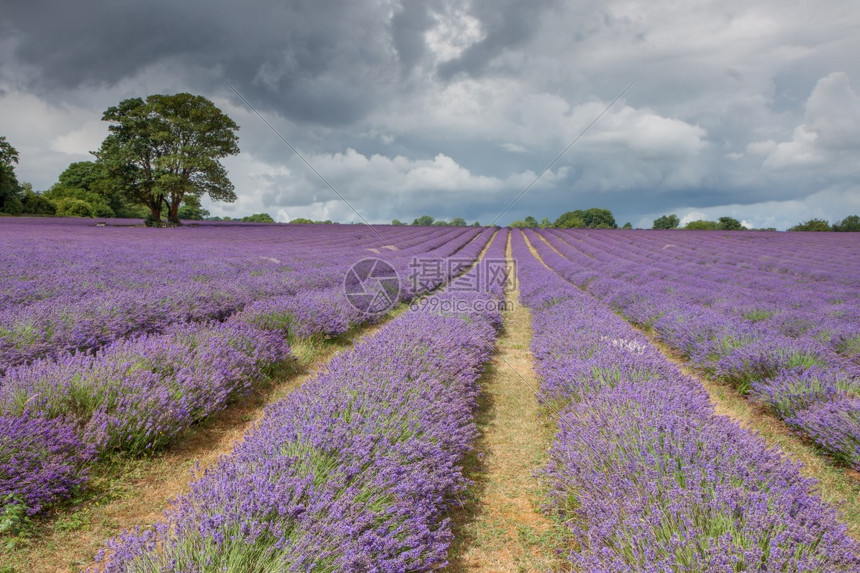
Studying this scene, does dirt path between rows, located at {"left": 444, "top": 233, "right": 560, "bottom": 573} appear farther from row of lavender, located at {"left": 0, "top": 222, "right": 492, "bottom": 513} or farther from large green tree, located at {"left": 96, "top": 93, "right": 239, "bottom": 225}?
large green tree, located at {"left": 96, "top": 93, "right": 239, "bottom": 225}

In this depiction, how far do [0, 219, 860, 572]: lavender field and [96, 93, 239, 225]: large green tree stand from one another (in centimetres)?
2176

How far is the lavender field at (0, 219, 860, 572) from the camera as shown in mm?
1497

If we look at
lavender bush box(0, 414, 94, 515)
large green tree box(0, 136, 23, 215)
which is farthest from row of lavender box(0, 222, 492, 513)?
large green tree box(0, 136, 23, 215)

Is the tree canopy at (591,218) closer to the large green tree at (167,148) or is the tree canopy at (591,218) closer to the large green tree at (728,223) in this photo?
the large green tree at (728,223)

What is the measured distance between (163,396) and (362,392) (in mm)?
1411

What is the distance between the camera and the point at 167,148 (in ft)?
81.9

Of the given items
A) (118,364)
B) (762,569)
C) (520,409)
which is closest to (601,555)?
(762,569)

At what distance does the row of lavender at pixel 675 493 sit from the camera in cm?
145

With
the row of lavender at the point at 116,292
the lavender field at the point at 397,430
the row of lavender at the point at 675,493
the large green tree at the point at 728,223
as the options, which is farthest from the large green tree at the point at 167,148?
the large green tree at the point at 728,223

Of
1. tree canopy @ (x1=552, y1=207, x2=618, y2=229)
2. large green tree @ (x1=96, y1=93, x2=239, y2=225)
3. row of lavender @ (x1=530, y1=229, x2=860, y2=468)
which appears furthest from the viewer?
tree canopy @ (x1=552, y1=207, x2=618, y2=229)

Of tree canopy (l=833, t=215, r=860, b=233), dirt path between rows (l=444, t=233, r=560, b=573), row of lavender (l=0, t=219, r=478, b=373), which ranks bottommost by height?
dirt path between rows (l=444, t=233, r=560, b=573)

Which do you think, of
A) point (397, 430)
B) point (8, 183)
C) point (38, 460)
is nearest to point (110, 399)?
point (38, 460)

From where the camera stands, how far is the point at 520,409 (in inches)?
155

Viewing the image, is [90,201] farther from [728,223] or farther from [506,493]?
[728,223]
